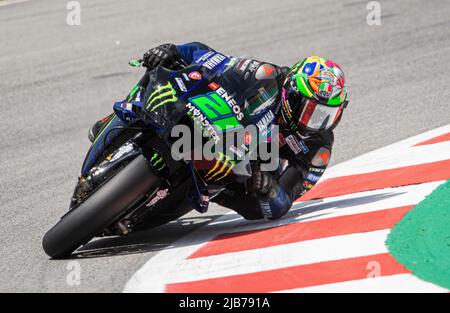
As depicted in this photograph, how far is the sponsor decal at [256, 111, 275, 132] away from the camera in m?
6.09

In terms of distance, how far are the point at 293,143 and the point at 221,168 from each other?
3.29 ft

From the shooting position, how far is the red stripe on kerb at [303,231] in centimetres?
592

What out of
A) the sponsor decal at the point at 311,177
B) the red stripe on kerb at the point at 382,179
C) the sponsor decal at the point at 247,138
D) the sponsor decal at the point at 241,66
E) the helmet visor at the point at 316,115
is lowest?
the red stripe on kerb at the point at 382,179

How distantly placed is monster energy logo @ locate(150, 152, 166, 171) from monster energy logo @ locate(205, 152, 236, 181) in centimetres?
30

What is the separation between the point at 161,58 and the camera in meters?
6.07

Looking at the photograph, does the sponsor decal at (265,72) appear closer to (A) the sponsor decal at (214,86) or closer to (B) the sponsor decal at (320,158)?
(A) the sponsor decal at (214,86)

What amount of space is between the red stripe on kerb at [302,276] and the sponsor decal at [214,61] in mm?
1521
